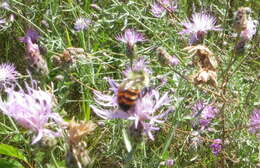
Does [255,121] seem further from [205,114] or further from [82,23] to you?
[82,23]

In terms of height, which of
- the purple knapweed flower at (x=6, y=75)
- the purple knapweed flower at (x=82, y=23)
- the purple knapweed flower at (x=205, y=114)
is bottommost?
the purple knapweed flower at (x=205, y=114)

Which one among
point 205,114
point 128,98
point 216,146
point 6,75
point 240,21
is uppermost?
point 240,21

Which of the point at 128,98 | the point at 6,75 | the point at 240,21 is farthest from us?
the point at 6,75

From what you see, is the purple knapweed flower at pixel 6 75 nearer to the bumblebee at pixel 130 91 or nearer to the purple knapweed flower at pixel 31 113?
the purple knapweed flower at pixel 31 113

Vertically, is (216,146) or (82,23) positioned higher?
(82,23)

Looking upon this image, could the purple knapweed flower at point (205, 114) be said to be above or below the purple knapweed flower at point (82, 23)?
below

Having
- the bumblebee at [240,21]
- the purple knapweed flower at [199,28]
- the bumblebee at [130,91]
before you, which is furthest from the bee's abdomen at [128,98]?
the purple knapweed flower at [199,28]

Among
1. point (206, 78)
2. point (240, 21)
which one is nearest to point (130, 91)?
point (206, 78)

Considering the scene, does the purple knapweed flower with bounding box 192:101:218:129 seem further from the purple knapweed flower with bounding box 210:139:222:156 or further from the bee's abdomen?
the bee's abdomen
